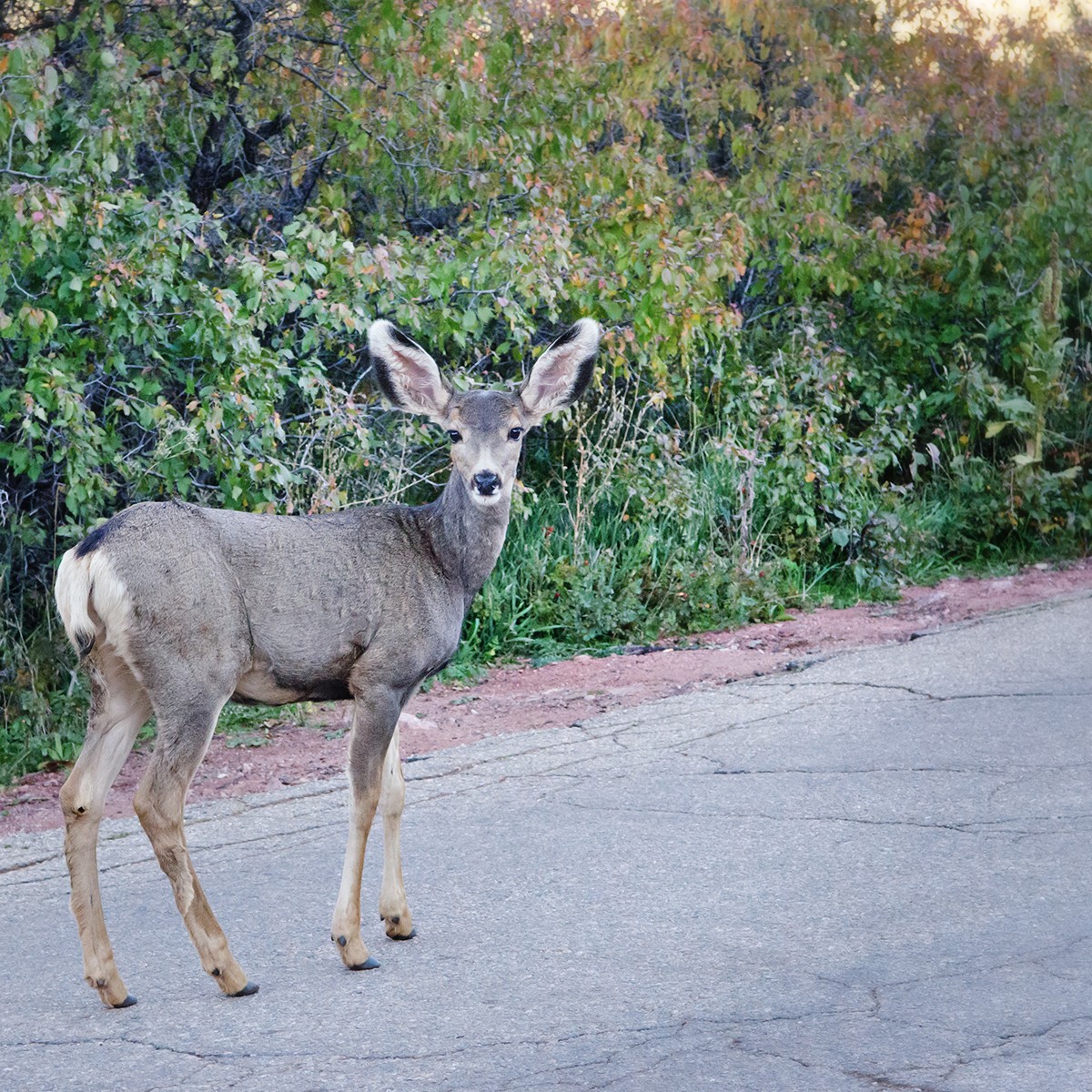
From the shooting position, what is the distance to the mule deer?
205 inches

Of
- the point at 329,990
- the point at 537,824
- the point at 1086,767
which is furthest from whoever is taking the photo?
the point at 1086,767

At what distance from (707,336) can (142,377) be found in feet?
17.0

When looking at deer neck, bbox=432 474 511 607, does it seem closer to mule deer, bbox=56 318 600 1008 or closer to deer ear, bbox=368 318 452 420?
mule deer, bbox=56 318 600 1008

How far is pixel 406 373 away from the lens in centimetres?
648

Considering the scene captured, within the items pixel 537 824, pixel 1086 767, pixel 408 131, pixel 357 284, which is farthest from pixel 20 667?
pixel 1086 767

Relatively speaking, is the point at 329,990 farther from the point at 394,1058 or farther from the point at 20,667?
the point at 20,667

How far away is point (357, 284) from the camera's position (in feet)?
31.1

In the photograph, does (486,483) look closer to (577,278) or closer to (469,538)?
(469,538)

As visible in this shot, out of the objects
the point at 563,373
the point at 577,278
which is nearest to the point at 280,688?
the point at 563,373

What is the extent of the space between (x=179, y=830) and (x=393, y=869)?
0.89m

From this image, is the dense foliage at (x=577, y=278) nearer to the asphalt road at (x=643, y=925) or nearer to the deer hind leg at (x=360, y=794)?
the asphalt road at (x=643, y=925)

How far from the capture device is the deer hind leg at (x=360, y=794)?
17.7 ft

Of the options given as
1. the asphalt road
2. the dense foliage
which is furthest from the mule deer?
the dense foliage

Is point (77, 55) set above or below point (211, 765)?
above
